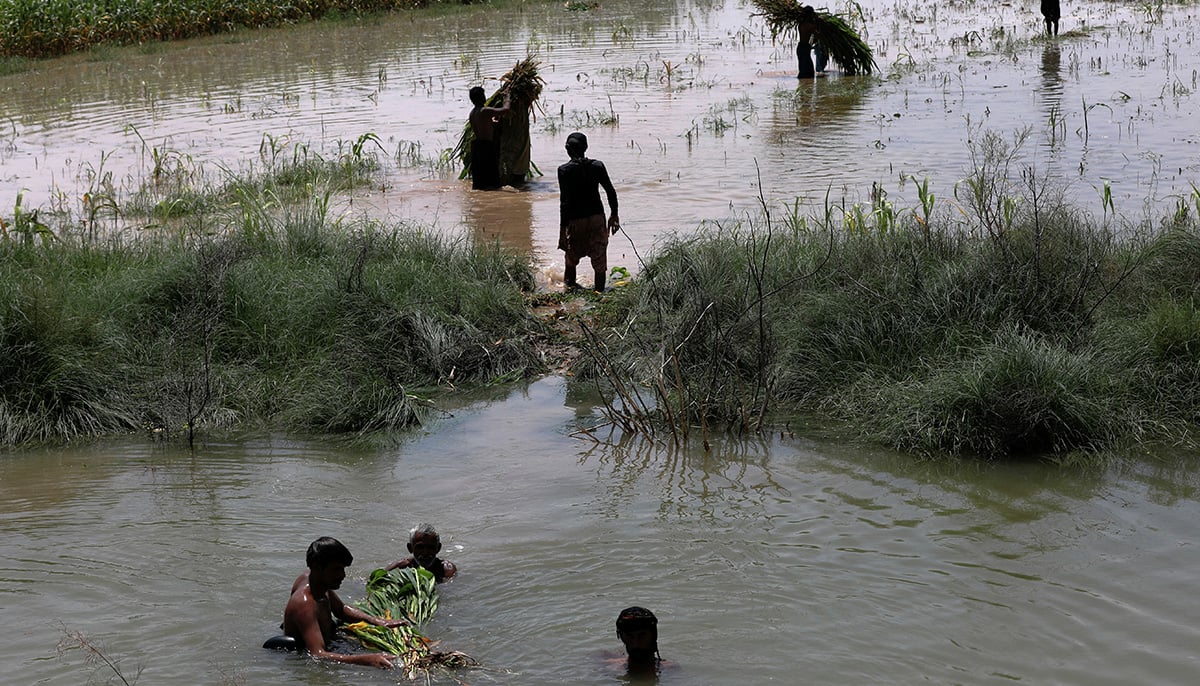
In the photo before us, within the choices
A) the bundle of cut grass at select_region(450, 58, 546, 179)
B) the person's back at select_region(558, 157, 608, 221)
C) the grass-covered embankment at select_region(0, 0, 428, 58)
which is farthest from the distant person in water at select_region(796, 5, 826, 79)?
the grass-covered embankment at select_region(0, 0, 428, 58)

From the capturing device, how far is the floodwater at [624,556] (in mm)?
4785

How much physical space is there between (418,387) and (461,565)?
8.16 feet

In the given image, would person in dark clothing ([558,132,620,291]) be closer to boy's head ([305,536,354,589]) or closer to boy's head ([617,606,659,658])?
boy's head ([305,536,354,589])

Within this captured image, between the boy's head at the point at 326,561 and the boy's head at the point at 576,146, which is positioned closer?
the boy's head at the point at 326,561

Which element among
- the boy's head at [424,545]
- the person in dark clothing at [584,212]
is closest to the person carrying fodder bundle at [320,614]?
the boy's head at [424,545]

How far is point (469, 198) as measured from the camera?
13.3m

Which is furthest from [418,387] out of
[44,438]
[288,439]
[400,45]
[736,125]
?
[400,45]

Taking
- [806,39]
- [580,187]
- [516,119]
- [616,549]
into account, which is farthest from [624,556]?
[806,39]

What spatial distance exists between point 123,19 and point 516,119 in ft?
58.7

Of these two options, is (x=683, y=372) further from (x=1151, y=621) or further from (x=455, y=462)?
(x=1151, y=621)

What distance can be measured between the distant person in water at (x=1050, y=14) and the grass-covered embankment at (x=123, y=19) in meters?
17.8

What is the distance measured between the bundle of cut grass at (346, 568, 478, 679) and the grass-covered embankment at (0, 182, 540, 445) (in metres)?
2.37

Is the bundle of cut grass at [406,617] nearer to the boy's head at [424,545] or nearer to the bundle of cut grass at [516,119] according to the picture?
the boy's head at [424,545]

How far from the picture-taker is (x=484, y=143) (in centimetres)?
1344
